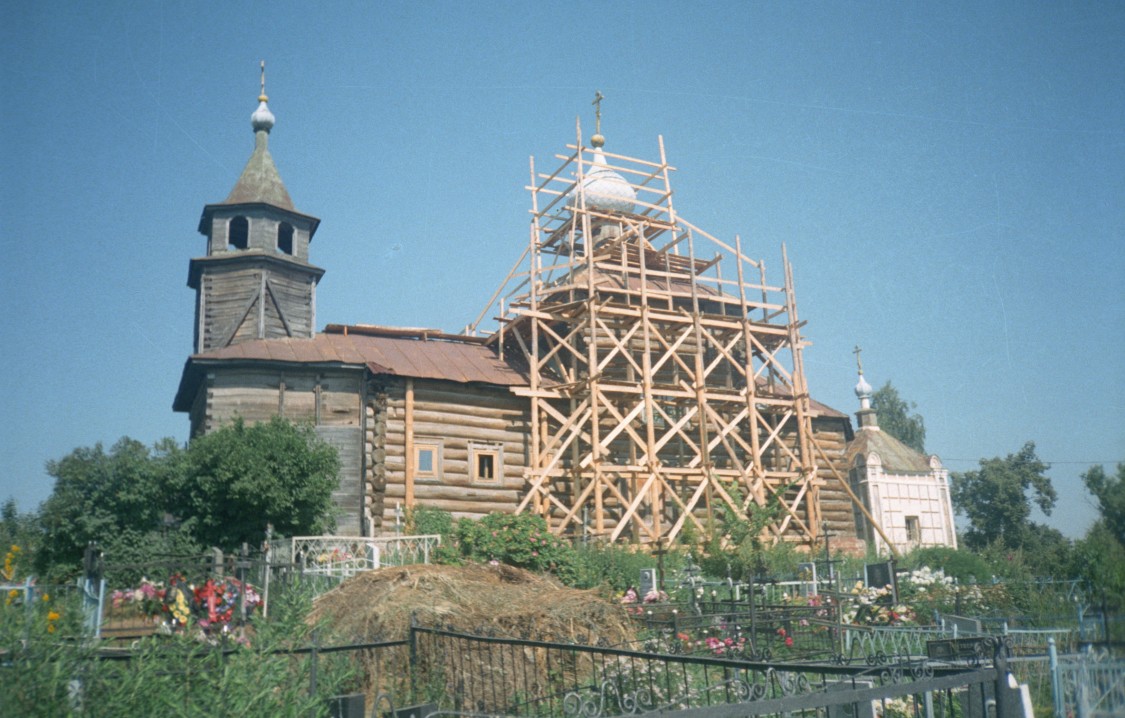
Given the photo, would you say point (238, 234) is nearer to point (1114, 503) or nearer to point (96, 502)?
point (96, 502)

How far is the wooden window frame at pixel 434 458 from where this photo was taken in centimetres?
2583

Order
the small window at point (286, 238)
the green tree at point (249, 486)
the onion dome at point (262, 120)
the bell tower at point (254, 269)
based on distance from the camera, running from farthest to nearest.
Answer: the onion dome at point (262, 120) < the small window at point (286, 238) < the bell tower at point (254, 269) < the green tree at point (249, 486)

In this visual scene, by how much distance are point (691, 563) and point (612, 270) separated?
40.9 feet

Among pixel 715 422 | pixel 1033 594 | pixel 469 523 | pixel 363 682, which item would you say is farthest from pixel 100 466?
pixel 1033 594

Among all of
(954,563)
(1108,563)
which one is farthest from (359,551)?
(1108,563)

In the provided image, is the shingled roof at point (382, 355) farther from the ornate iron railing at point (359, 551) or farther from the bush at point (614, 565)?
the bush at point (614, 565)

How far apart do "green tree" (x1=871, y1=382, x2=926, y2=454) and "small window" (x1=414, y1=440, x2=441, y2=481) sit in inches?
1511

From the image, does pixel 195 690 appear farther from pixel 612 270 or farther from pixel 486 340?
pixel 612 270

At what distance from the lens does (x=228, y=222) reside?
94.2 feet

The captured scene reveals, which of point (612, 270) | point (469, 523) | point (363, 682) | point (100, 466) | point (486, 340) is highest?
point (612, 270)

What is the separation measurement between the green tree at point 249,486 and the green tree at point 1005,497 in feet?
138

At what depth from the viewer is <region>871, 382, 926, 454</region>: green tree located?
57094mm

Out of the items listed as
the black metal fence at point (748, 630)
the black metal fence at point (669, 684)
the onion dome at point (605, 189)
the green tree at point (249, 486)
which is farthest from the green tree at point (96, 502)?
the onion dome at point (605, 189)

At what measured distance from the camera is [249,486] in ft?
67.6
